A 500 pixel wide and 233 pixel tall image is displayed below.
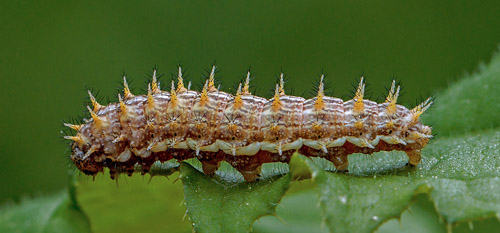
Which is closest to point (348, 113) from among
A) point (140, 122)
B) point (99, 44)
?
point (140, 122)

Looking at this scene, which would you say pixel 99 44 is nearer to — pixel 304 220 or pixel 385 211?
pixel 304 220

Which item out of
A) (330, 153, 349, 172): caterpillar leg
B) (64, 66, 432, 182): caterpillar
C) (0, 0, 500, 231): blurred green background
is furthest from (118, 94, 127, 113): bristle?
(0, 0, 500, 231): blurred green background

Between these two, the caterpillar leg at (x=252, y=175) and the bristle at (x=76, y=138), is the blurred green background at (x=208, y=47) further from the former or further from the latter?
the caterpillar leg at (x=252, y=175)

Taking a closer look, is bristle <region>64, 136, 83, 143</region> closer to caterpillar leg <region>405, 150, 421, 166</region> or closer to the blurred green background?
caterpillar leg <region>405, 150, 421, 166</region>

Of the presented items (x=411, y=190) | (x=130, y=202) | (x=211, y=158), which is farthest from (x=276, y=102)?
(x=130, y=202)

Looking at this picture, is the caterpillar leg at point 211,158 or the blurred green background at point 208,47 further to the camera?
the blurred green background at point 208,47

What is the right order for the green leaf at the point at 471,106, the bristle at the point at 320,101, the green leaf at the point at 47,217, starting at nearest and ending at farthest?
1. the bristle at the point at 320,101
2. the green leaf at the point at 471,106
3. the green leaf at the point at 47,217

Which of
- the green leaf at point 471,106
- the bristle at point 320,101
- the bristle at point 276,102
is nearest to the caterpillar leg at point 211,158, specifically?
the bristle at point 276,102

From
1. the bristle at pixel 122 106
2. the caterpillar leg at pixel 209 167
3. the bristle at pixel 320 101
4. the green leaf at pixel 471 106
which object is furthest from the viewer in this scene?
the green leaf at pixel 471 106
